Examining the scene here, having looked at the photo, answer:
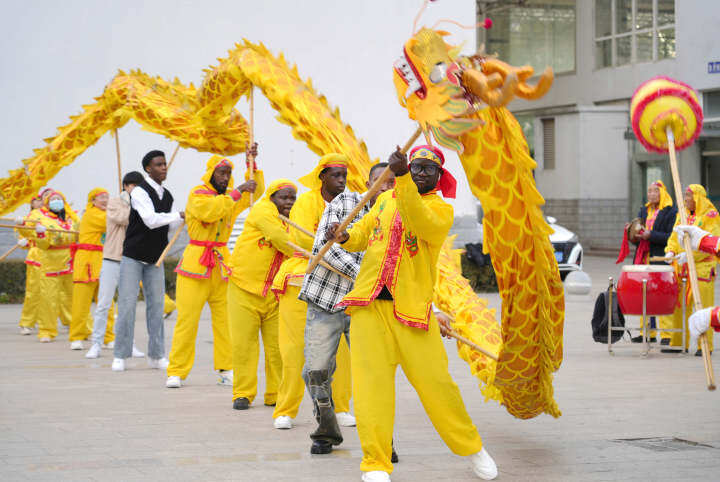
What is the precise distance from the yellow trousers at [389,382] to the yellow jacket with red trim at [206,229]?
3255 mm

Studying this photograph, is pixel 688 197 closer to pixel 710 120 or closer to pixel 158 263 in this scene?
pixel 158 263

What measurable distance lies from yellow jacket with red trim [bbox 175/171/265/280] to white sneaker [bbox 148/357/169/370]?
4.48ft

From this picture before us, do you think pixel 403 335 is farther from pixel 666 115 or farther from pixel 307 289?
pixel 666 115

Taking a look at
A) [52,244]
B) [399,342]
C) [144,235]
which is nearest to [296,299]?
[399,342]

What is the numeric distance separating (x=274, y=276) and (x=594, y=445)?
255 cm

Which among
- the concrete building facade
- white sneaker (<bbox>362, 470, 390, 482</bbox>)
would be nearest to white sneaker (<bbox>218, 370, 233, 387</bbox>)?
white sneaker (<bbox>362, 470, 390, 482</bbox>)

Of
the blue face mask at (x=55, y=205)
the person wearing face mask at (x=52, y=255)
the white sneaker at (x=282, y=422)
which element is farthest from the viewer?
the blue face mask at (x=55, y=205)

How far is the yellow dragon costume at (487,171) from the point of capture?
4344mm

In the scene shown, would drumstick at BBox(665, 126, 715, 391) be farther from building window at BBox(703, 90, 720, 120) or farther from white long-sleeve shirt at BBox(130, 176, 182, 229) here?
building window at BBox(703, 90, 720, 120)

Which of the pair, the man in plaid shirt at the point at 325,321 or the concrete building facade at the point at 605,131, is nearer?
the man in plaid shirt at the point at 325,321

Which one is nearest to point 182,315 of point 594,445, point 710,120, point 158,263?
point 158,263

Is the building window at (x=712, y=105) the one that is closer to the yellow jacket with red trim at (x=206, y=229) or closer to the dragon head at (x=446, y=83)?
the yellow jacket with red trim at (x=206, y=229)

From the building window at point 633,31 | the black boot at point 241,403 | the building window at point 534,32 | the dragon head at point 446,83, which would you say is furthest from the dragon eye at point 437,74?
the building window at point 534,32

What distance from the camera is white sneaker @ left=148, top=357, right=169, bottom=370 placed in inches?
356
